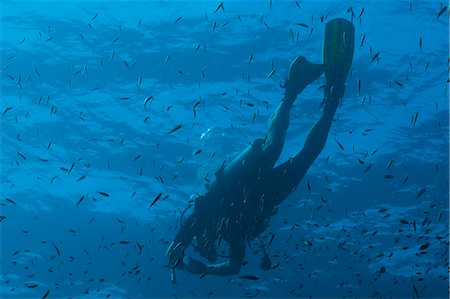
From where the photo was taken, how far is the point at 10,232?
82.5ft

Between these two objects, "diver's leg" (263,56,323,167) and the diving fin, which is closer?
the diving fin

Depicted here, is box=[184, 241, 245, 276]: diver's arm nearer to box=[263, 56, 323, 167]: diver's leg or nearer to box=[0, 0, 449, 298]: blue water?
box=[0, 0, 449, 298]: blue water

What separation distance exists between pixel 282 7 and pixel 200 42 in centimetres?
311

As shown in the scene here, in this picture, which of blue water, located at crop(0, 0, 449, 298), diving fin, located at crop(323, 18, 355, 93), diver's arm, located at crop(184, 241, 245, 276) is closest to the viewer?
diving fin, located at crop(323, 18, 355, 93)

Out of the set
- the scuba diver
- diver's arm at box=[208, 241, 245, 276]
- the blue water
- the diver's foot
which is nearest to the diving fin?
the scuba diver

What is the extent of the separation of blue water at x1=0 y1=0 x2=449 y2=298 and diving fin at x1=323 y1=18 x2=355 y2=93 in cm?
60

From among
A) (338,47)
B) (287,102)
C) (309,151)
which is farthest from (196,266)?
(338,47)

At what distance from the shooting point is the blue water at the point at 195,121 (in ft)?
48.3

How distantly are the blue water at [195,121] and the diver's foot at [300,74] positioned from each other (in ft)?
1.65

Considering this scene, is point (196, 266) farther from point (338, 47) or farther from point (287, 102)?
point (338, 47)

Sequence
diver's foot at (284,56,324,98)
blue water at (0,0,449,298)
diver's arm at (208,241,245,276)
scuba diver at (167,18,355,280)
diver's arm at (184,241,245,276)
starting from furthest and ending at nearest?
blue water at (0,0,449,298), diver's arm at (208,241,245,276), diver's arm at (184,241,245,276), diver's foot at (284,56,324,98), scuba diver at (167,18,355,280)

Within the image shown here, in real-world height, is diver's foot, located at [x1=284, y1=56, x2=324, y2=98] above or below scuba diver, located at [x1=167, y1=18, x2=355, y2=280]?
above

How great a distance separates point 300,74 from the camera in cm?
1091

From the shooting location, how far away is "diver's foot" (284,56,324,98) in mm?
10734
